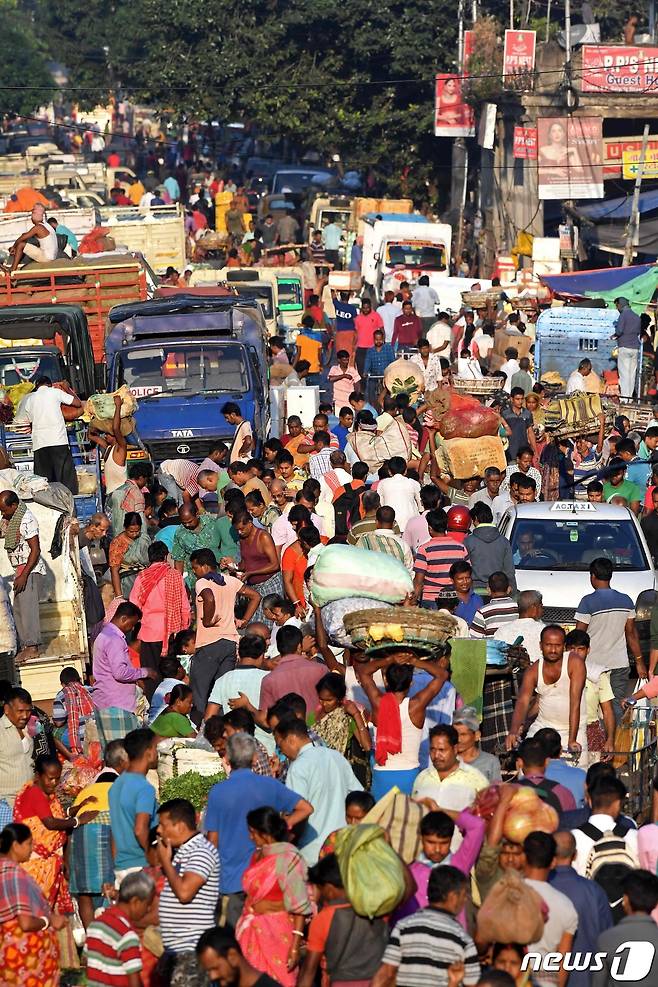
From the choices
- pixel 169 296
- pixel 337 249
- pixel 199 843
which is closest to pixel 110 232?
pixel 337 249

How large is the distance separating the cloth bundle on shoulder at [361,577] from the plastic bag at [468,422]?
264 inches

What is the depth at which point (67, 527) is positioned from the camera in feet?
48.4

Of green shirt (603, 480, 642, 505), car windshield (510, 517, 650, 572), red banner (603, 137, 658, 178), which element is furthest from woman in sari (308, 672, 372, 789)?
red banner (603, 137, 658, 178)

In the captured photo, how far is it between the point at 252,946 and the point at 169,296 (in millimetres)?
15177

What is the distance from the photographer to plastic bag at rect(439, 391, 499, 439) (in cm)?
1773

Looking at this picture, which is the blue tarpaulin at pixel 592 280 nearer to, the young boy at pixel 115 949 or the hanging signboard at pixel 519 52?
the hanging signboard at pixel 519 52

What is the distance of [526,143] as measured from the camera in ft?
133

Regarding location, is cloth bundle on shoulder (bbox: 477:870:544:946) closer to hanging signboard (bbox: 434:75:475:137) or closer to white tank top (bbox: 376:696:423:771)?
white tank top (bbox: 376:696:423:771)

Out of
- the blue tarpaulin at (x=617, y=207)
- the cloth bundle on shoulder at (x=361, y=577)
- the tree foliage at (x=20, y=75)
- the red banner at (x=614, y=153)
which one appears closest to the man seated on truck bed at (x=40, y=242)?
the cloth bundle on shoulder at (x=361, y=577)

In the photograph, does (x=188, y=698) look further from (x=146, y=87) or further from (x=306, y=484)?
(x=146, y=87)

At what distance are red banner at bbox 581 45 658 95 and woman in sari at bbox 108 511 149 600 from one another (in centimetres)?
2700

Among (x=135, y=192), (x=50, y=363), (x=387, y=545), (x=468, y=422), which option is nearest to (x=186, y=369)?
(x=50, y=363)

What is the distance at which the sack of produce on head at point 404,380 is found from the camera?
68.9ft

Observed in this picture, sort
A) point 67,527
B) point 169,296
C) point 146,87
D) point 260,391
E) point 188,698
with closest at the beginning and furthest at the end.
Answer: point 188,698 < point 67,527 < point 260,391 < point 169,296 < point 146,87
